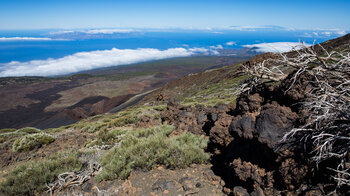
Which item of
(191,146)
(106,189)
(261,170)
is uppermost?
(261,170)

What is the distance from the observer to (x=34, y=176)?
3754 millimetres

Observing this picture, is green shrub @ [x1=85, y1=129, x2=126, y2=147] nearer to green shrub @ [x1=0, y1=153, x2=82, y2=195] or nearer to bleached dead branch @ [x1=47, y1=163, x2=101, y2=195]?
green shrub @ [x1=0, y1=153, x2=82, y2=195]

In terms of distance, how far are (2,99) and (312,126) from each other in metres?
79.8

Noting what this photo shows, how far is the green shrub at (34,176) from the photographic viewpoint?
11.6 ft

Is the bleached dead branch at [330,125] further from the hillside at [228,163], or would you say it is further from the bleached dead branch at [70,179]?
the bleached dead branch at [70,179]

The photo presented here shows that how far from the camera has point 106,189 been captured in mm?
3271

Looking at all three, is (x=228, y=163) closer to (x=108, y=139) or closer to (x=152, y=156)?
(x=152, y=156)

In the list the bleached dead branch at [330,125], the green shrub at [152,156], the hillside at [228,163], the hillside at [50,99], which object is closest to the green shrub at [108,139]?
the hillside at [228,163]

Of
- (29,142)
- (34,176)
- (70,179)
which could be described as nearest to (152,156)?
(70,179)

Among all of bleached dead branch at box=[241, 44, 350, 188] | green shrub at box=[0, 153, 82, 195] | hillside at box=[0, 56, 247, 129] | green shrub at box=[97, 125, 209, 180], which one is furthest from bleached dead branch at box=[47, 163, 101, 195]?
hillside at box=[0, 56, 247, 129]

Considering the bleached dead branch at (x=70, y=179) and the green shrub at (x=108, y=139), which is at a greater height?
the bleached dead branch at (x=70, y=179)

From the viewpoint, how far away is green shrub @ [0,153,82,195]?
11.6 feet

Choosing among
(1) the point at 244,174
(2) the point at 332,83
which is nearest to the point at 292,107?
(2) the point at 332,83

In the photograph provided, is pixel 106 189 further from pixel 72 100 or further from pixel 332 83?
pixel 72 100
